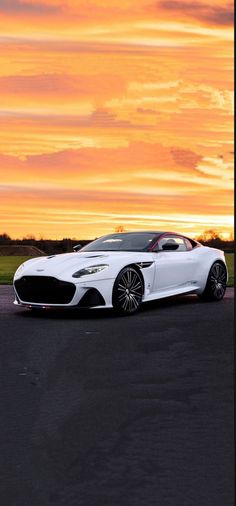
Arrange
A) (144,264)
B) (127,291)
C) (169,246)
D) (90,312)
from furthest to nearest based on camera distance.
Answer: (169,246)
(90,312)
(144,264)
(127,291)

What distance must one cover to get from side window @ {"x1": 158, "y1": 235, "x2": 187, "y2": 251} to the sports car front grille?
7.38 ft

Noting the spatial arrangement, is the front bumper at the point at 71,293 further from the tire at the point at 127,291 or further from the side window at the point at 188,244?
the side window at the point at 188,244

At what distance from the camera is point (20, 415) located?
6473 mm

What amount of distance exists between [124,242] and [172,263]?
3.24 ft

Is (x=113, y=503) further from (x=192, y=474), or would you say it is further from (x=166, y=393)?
(x=166, y=393)

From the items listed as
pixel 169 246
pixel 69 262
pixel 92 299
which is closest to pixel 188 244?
pixel 169 246

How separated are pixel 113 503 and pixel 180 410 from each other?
2.25m

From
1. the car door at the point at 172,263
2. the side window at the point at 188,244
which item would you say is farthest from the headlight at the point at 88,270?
the side window at the point at 188,244

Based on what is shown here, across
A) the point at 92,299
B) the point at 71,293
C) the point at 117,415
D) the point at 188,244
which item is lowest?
Result: the point at 92,299

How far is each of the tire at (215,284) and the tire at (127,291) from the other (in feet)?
6.95

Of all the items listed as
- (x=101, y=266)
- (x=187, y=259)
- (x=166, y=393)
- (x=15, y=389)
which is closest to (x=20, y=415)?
(x=15, y=389)

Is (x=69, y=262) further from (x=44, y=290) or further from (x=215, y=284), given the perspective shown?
(x=215, y=284)

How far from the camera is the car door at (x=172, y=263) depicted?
13891 mm

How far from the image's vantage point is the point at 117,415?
648cm
